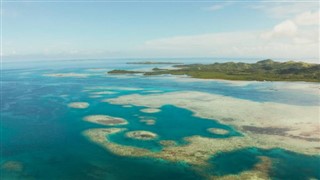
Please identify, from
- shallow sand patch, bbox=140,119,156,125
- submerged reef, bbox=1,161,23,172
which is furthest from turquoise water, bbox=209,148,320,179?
submerged reef, bbox=1,161,23,172

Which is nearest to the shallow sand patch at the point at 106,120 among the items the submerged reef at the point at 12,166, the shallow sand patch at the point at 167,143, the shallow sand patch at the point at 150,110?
the shallow sand patch at the point at 150,110

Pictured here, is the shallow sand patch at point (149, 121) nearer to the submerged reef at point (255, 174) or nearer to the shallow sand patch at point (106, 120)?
the shallow sand patch at point (106, 120)

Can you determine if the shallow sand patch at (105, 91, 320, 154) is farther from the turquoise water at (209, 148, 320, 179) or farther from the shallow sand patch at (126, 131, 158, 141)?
the shallow sand patch at (126, 131, 158, 141)

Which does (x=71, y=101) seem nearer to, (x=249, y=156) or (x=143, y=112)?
(x=143, y=112)

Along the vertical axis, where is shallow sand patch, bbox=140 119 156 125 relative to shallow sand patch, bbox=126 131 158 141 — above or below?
above

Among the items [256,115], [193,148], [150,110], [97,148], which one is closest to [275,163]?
[193,148]

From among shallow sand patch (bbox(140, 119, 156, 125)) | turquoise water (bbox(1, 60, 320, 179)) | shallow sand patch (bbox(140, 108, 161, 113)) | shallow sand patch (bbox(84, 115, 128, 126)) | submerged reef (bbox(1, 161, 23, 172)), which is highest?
shallow sand patch (bbox(140, 108, 161, 113))

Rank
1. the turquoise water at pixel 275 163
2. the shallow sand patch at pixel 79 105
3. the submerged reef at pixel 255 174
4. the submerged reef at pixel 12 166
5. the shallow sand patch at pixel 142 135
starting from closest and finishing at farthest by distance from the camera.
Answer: the submerged reef at pixel 255 174
the turquoise water at pixel 275 163
the submerged reef at pixel 12 166
the shallow sand patch at pixel 142 135
the shallow sand patch at pixel 79 105
